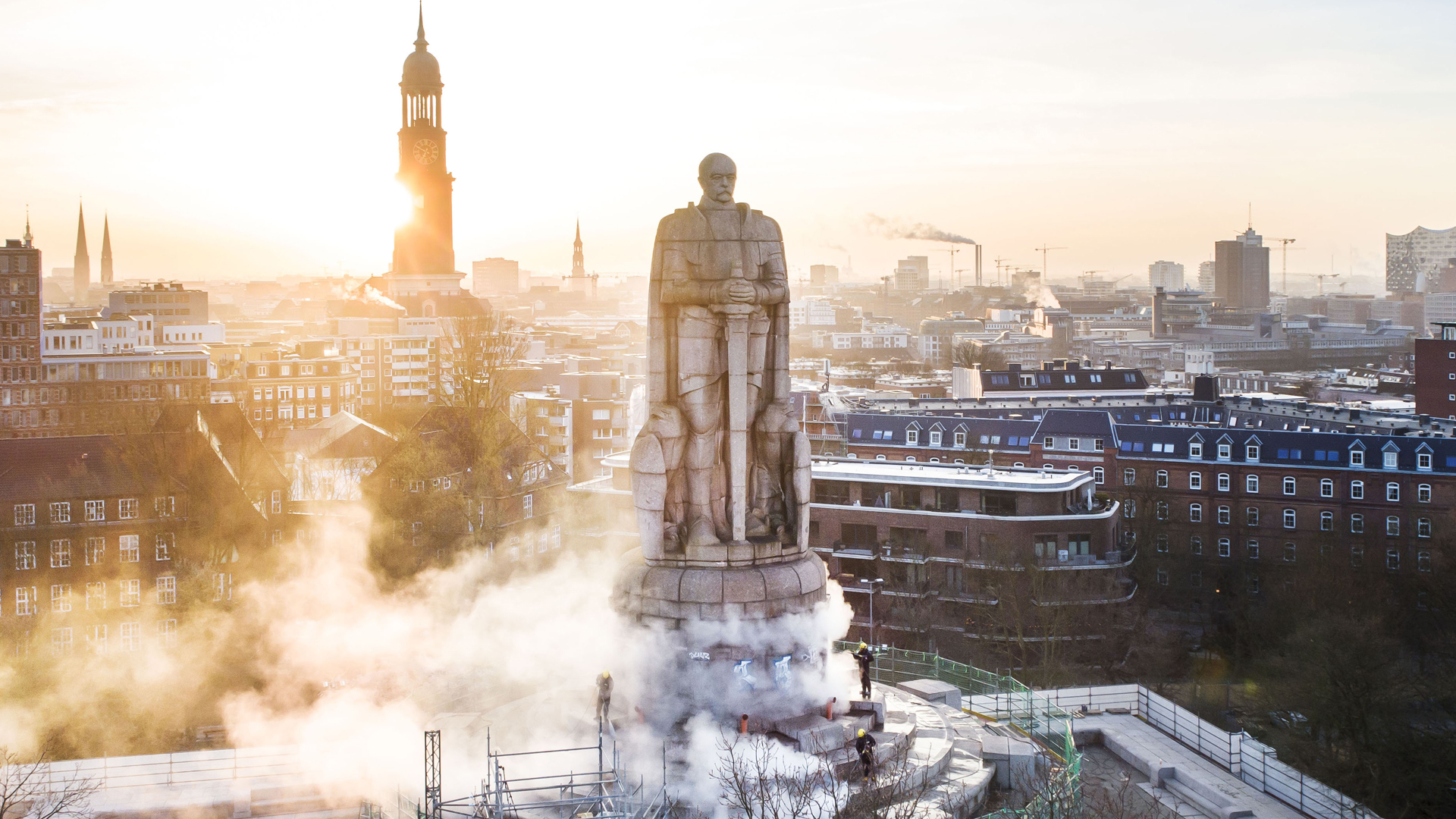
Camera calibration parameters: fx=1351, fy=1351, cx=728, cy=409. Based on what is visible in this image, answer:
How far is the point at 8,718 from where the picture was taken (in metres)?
38.9

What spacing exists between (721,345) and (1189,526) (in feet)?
204

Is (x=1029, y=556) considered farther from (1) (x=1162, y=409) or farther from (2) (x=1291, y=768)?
(1) (x=1162, y=409)

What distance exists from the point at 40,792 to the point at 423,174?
15801 cm

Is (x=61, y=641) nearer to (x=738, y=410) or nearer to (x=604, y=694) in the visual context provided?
(x=604, y=694)

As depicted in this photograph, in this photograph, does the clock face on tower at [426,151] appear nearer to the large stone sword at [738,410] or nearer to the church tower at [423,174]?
the church tower at [423,174]

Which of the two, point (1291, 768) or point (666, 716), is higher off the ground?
point (666, 716)

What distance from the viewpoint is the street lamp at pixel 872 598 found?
2405 inches

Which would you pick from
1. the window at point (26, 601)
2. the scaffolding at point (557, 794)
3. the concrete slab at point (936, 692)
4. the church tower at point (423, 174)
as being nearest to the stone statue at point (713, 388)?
the scaffolding at point (557, 794)

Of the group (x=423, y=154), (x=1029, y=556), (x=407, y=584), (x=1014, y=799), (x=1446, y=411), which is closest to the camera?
(x=1014, y=799)

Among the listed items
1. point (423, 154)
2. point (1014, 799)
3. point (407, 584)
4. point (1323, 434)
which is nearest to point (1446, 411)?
point (1323, 434)

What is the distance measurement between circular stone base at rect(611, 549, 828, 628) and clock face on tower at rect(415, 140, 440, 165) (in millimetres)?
160605

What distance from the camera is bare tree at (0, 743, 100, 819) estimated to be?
2452 centimetres

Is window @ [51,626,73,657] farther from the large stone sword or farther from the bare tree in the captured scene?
the large stone sword

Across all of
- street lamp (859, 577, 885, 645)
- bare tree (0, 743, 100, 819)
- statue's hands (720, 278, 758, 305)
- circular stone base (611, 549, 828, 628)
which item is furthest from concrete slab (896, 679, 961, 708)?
street lamp (859, 577, 885, 645)
